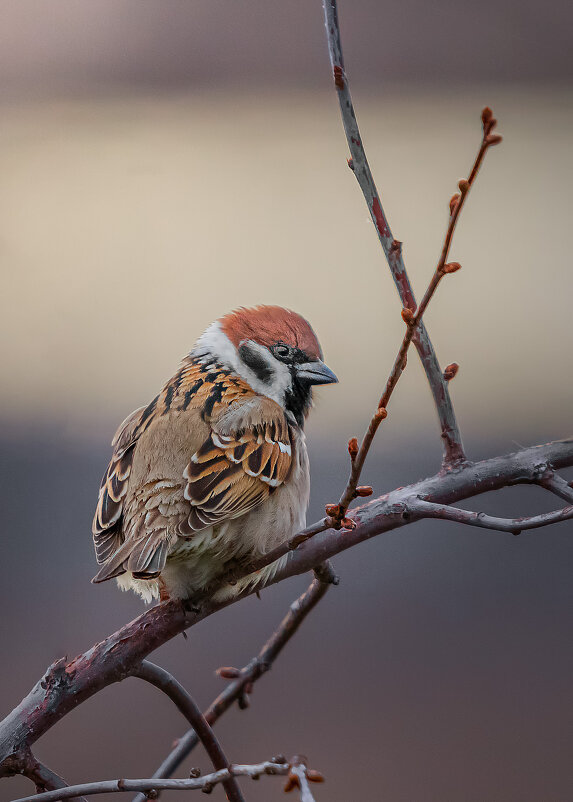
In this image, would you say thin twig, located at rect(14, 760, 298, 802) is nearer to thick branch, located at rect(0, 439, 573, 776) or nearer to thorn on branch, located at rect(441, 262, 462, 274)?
thick branch, located at rect(0, 439, 573, 776)

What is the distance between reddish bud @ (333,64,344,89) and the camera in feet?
3.14

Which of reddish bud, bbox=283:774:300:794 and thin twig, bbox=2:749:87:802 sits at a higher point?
reddish bud, bbox=283:774:300:794

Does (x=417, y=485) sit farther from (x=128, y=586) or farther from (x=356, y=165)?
(x=128, y=586)

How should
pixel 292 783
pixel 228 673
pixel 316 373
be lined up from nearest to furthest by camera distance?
pixel 292 783, pixel 228 673, pixel 316 373

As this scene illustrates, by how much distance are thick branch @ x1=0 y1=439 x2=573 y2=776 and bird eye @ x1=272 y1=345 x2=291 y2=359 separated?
0.48 m

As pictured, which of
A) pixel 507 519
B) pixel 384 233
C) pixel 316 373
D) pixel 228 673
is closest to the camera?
pixel 507 519

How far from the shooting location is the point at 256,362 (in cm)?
156

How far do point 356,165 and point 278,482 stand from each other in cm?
57

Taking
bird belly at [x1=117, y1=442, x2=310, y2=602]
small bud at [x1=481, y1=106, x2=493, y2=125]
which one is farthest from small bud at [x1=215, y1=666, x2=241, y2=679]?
small bud at [x1=481, y1=106, x2=493, y2=125]

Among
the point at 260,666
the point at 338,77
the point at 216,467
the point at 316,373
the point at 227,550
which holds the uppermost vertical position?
the point at 338,77

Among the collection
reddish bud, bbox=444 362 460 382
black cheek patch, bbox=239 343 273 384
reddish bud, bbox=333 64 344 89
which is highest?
Result: reddish bud, bbox=333 64 344 89

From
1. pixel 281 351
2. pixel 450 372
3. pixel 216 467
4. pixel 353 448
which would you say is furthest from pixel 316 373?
pixel 353 448

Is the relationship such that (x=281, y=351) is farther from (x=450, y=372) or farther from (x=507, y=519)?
(x=507, y=519)

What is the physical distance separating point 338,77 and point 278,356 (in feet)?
2.09
